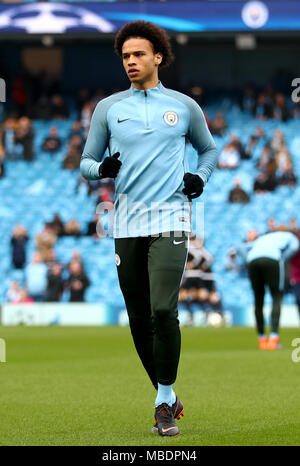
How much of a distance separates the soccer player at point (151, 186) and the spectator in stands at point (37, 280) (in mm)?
19453

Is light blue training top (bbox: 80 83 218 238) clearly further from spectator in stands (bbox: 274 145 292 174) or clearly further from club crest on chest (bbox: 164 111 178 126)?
spectator in stands (bbox: 274 145 292 174)

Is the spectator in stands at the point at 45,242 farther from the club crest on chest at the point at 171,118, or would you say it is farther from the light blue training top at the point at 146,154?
the club crest on chest at the point at 171,118

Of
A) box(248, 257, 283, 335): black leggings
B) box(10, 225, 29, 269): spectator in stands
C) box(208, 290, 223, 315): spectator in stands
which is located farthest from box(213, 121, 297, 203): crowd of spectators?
box(248, 257, 283, 335): black leggings

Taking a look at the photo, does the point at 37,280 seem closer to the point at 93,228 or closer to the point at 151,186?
the point at 93,228

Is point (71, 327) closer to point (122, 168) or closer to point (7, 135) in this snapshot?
point (7, 135)

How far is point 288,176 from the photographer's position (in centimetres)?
2866

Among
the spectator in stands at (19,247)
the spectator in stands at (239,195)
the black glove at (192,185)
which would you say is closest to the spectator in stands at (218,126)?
the spectator in stands at (239,195)

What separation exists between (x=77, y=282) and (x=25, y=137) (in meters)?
7.11

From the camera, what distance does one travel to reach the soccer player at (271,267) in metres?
15.1

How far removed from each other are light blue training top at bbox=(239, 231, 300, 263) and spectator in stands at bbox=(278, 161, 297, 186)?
43.3 feet

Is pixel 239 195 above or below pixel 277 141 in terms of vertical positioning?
below

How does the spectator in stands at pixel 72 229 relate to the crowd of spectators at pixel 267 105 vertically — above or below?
below

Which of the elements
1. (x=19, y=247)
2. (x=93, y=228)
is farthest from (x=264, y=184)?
(x=19, y=247)
